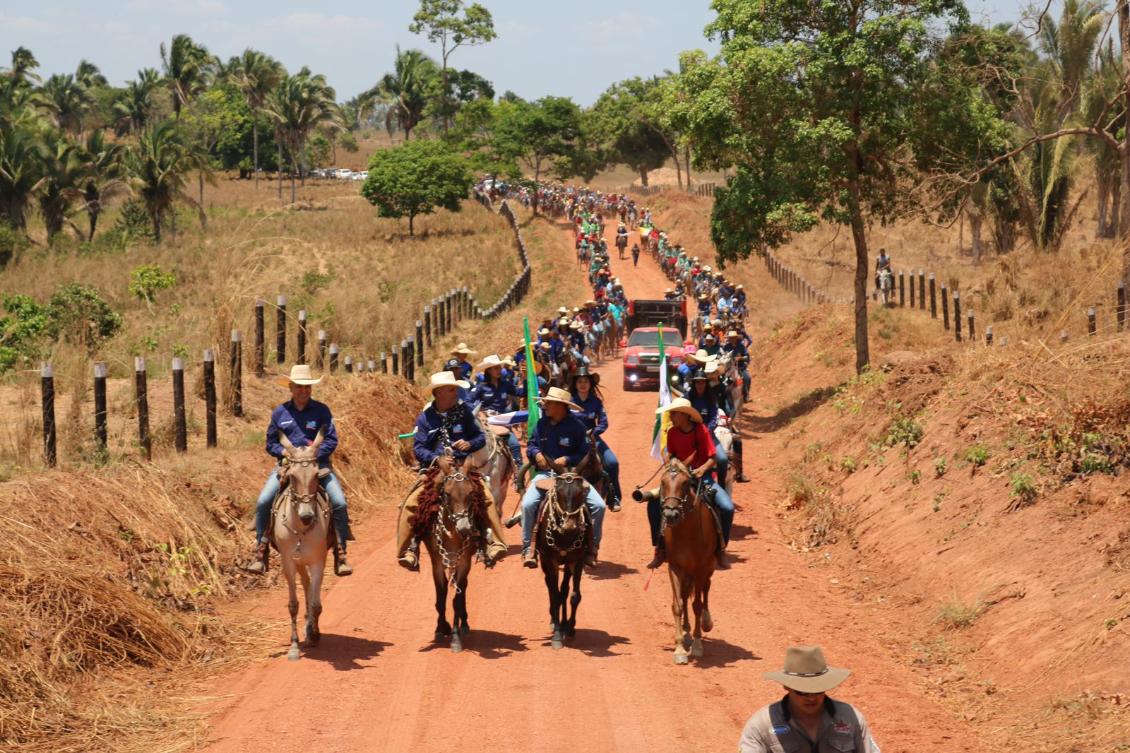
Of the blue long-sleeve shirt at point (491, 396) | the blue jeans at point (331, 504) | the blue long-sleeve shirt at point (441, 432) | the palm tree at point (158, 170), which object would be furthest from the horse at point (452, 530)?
the palm tree at point (158, 170)

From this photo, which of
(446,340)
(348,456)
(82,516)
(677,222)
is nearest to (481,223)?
(677,222)

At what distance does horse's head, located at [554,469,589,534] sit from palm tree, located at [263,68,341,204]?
94164 mm

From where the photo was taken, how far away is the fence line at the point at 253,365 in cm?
1831

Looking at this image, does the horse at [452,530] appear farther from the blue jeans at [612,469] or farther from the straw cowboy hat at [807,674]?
the straw cowboy hat at [807,674]

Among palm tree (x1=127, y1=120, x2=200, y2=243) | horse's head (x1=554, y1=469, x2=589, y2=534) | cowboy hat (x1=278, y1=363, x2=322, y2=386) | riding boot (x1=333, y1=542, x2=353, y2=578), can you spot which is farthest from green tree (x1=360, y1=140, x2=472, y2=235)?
horse's head (x1=554, y1=469, x2=589, y2=534)

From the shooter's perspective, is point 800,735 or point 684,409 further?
point 684,409

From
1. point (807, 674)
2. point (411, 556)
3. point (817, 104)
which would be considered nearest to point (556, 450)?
point (411, 556)

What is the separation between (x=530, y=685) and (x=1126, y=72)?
15.9m

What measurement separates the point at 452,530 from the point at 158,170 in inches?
2713

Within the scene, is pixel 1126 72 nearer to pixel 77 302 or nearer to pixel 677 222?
pixel 77 302

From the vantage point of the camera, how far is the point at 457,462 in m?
13.2

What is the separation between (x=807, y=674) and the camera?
21.4 feet

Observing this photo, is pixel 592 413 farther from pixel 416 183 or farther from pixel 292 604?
pixel 416 183

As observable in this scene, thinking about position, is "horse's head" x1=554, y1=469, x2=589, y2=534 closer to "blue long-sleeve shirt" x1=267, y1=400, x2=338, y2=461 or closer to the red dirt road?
the red dirt road
